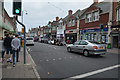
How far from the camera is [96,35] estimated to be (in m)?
19.4

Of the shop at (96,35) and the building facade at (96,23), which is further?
the building facade at (96,23)

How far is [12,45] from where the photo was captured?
554cm

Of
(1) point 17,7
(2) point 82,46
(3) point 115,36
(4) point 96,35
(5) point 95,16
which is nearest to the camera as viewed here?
(1) point 17,7

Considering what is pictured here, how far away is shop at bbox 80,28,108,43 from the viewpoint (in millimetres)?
17750

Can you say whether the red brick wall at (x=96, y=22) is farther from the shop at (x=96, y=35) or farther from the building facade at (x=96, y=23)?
the shop at (x=96, y=35)

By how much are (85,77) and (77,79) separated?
430mm

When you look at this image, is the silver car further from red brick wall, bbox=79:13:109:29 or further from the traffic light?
red brick wall, bbox=79:13:109:29

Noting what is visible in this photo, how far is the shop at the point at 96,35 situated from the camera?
17.8 meters

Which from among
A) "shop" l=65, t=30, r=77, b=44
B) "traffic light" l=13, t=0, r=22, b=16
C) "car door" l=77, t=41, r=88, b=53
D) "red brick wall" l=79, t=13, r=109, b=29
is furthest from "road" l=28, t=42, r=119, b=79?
"shop" l=65, t=30, r=77, b=44

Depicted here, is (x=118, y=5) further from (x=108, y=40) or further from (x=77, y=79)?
(x=77, y=79)

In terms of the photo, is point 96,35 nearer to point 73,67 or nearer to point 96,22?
point 96,22

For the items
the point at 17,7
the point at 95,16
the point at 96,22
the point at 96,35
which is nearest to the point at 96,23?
the point at 96,22

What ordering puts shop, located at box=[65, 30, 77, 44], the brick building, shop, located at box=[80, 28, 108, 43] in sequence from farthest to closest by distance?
1. shop, located at box=[65, 30, 77, 44]
2. the brick building
3. shop, located at box=[80, 28, 108, 43]

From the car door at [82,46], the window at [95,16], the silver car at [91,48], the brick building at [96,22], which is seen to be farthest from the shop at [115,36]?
the car door at [82,46]
